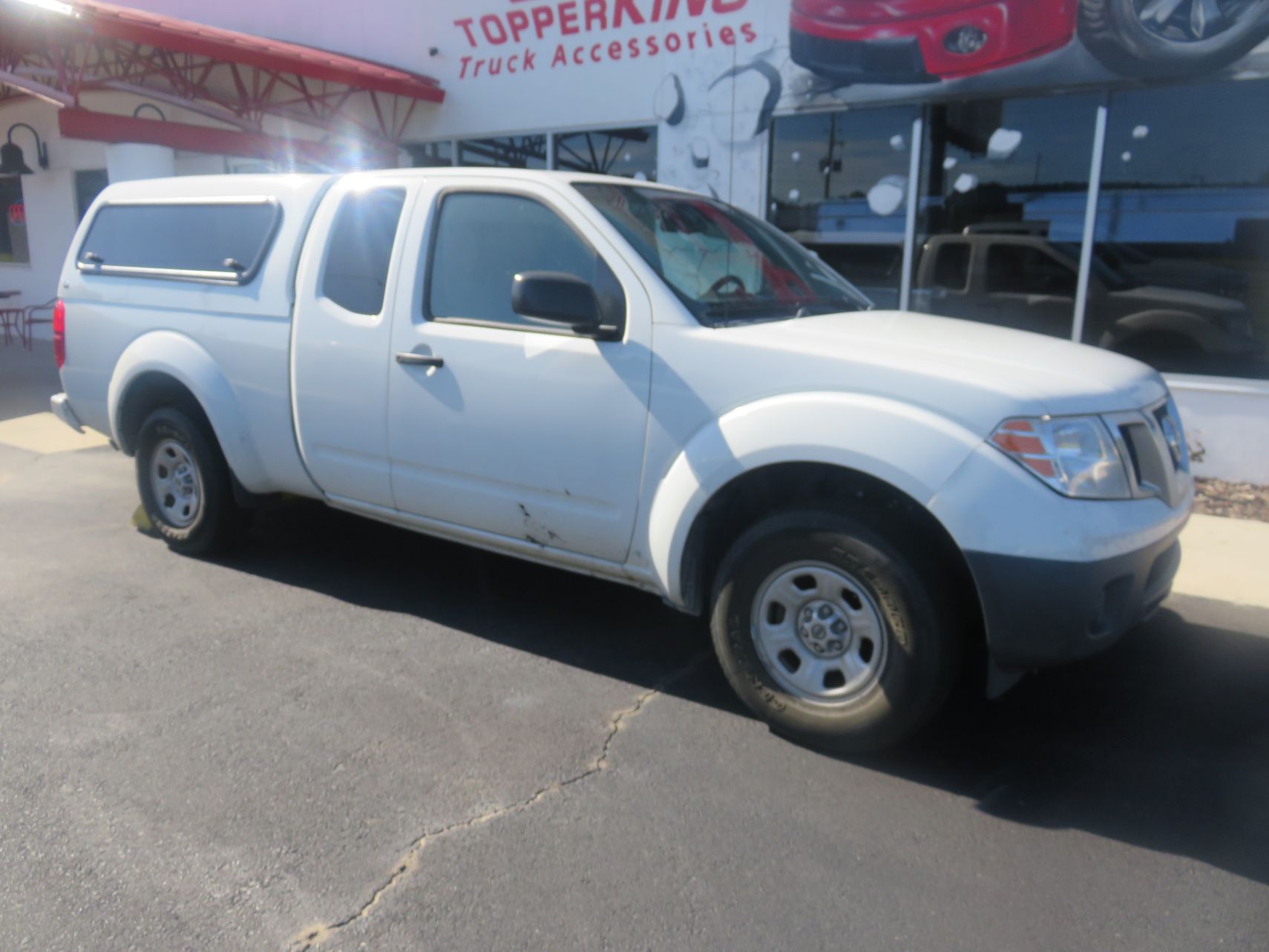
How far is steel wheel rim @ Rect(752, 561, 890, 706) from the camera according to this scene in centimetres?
328

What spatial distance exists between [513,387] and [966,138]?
5.95 m

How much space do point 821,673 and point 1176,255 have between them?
573cm

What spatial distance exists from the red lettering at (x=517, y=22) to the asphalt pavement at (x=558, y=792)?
7.87 metres

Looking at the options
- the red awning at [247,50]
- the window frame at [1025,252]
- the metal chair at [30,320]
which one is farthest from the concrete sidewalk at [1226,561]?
the metal chair at [30,320]

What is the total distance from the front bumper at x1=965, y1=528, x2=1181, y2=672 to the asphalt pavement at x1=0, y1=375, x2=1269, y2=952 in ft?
1.71

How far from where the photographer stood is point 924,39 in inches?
321

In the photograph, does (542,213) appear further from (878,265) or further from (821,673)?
(878,265)

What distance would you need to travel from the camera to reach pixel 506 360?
392 cm

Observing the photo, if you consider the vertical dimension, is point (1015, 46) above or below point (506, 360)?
above

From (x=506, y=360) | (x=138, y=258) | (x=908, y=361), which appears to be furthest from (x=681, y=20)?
(x=908, y=361)

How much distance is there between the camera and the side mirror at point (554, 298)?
3520 mm

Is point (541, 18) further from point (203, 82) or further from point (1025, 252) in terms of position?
point (1025, 252)

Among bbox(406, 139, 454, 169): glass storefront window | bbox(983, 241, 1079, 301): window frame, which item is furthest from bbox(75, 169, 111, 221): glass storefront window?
bbox(983, 241, 1079, 301): window frame

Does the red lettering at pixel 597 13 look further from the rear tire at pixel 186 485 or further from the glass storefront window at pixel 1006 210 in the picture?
the rear tire at pixel 186 485
